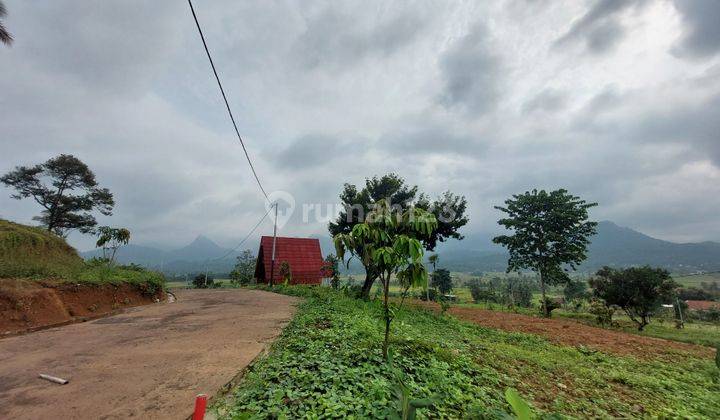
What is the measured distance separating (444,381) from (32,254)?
13687 mm

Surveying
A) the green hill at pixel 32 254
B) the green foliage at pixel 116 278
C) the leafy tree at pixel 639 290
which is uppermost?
the green hill at pixel 32 254

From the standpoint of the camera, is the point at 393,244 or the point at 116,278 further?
the point at 116,278

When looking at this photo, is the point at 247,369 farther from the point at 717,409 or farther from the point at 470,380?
the point at 717,409

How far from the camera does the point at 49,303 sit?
668cm

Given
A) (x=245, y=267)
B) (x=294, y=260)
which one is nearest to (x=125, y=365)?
(x=294, y=260)

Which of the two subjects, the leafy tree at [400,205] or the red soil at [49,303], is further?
the leafy tree at [400,205]

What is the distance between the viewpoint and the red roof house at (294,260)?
72.7ft

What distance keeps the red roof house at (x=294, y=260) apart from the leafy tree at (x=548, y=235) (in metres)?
14.4

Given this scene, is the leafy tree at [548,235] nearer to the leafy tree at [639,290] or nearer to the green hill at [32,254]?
the leafy tree at [639,290]

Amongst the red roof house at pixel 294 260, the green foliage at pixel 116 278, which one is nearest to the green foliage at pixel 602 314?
the red roof house at pixel 294 260

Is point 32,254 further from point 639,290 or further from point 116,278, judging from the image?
point 639,290

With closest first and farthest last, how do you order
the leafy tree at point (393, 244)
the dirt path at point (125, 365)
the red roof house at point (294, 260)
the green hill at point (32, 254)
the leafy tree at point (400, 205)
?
1. the dirt path at point (125, 365)
2. the leafy tree at point (393, 244)
3. the green hill at point (32, 254)
4. the leafy tree at point (400, 205)
5. the red roof house at point (294, 260)

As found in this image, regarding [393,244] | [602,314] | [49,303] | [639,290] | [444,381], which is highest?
[393,244]

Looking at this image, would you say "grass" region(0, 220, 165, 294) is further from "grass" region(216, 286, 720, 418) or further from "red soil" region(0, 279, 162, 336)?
"grass" region(216, 286, 720, 418)
